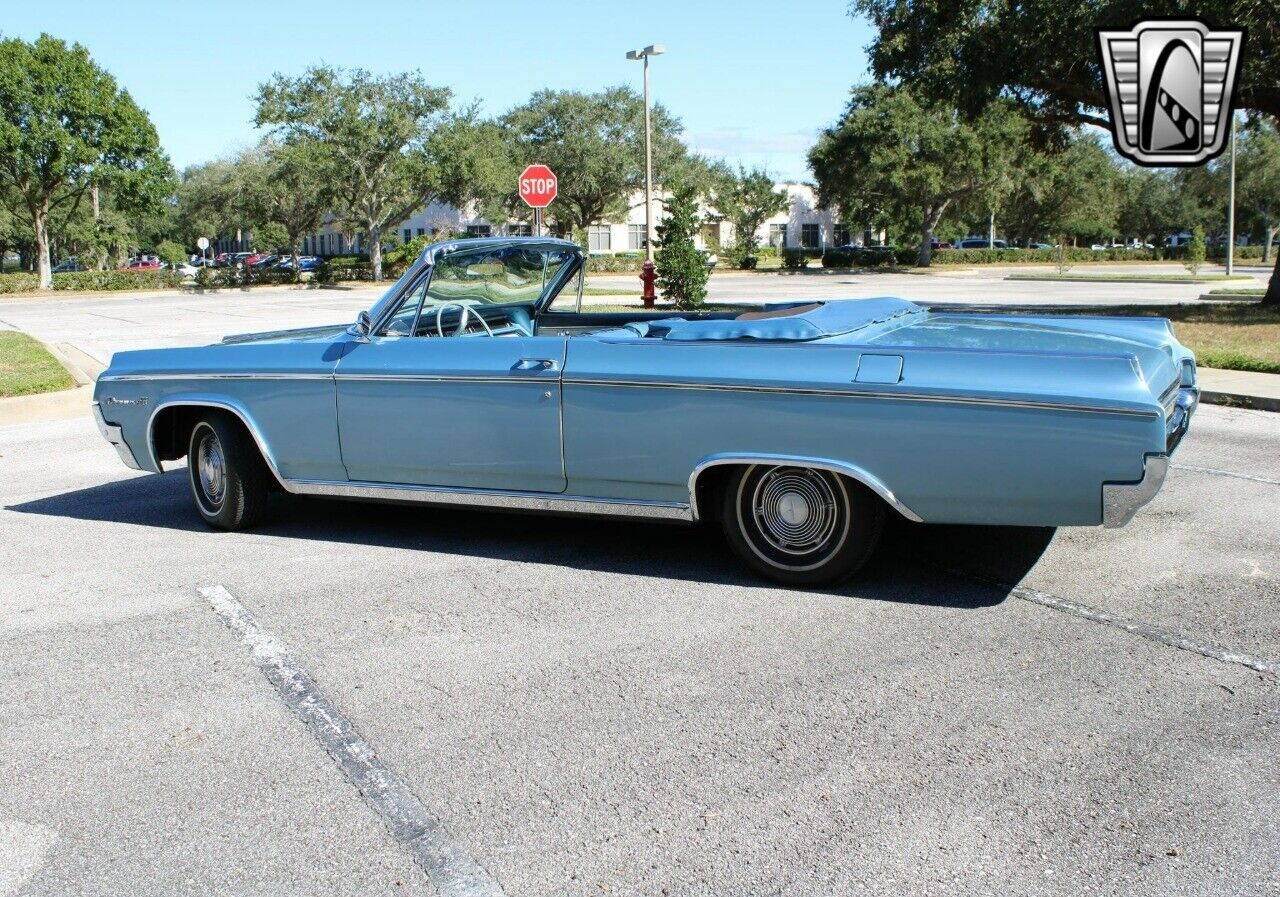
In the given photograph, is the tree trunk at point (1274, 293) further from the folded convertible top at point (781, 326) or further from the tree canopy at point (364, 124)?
the tree canopy at point (364, 124)

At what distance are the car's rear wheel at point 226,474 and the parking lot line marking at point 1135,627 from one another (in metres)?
3.64

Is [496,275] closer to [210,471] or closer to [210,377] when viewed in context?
[210,377]

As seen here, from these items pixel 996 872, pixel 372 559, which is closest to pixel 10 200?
pixel 372 559

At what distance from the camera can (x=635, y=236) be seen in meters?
83.9

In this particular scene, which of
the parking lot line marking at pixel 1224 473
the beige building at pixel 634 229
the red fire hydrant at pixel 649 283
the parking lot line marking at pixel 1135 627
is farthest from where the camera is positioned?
the beige building at pixel 634 229

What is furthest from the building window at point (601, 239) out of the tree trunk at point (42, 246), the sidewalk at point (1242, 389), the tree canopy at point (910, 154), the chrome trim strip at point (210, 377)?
the chrome trim strip at point (210, 377)

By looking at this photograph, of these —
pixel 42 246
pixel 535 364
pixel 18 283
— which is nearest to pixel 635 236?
pixel 42 246

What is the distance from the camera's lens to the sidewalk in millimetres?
11070

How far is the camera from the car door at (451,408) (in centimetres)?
551

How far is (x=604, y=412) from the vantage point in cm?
535

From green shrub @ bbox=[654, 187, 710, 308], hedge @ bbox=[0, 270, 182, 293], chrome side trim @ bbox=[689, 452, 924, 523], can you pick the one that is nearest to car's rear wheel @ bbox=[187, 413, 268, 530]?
chrome side trim @ bbox=[689, 452, 924, 523]

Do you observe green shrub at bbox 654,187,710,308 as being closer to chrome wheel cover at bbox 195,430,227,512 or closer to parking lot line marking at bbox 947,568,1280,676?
chrome wheel cover at bbox 195,430,227,512

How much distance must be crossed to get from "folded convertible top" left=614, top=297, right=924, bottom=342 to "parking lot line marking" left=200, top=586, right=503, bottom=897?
2.15m

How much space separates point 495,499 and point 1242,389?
8806 millimetres
